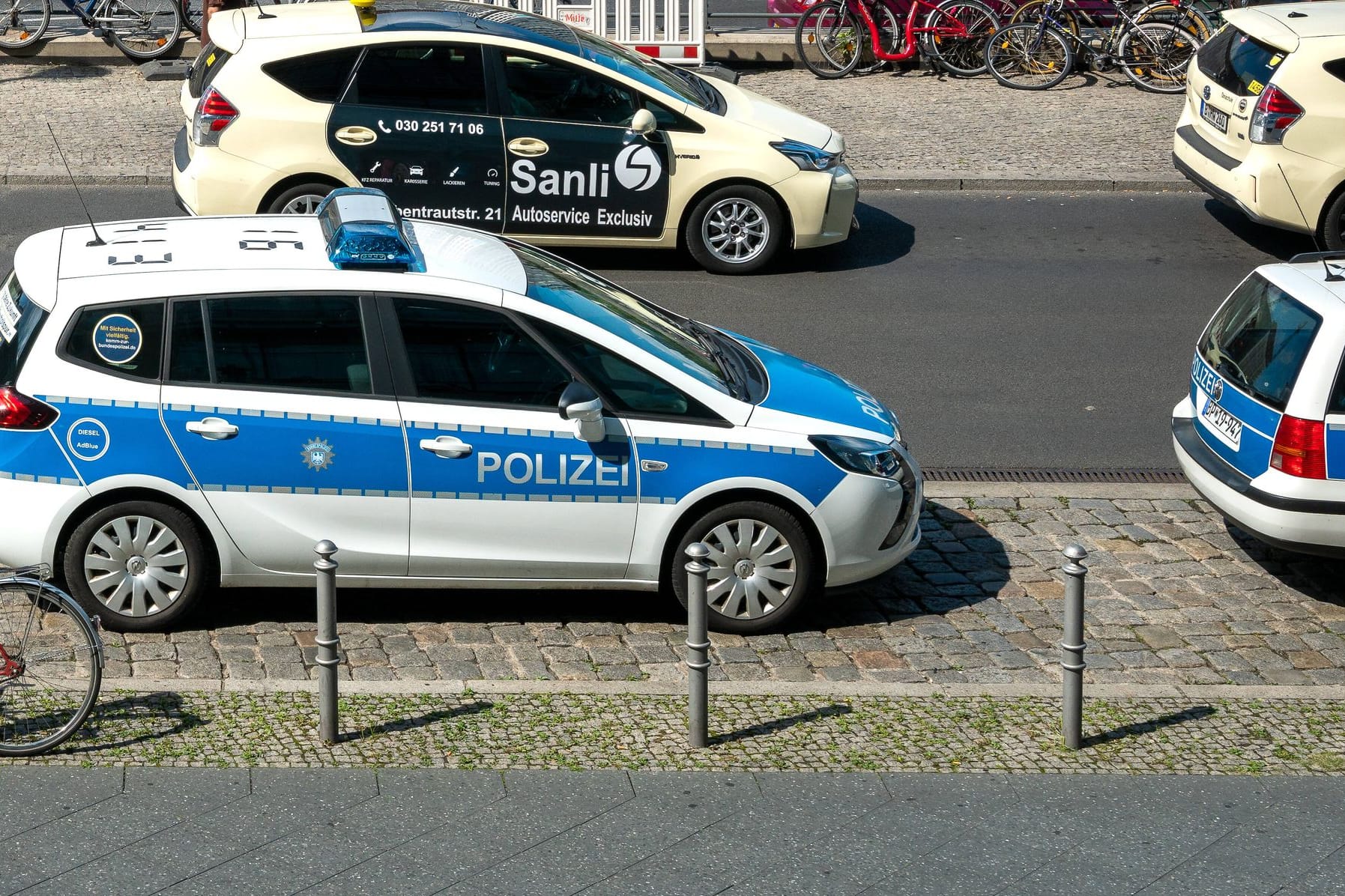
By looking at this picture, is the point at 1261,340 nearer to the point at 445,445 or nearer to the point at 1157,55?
the point at 445,445

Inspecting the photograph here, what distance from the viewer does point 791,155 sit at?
12469 millimetres

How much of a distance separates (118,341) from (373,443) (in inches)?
42.8

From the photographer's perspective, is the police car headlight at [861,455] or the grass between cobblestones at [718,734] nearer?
the grass between cobblestones at [718,734]

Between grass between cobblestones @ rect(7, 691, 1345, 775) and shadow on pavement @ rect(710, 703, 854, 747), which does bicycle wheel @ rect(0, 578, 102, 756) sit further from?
shadow on pavement @ rect(710, 703, 854, 747)

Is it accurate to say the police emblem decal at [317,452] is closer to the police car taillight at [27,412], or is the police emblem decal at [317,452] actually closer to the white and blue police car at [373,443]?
the white and blue police car at [373,443]

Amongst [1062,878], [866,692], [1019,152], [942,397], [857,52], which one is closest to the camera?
[1062,878]

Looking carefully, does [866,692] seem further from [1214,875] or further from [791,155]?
[791,155]

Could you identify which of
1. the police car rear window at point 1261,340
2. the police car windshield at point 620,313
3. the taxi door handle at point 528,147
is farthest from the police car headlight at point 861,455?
the taxi door handle at point 528,147

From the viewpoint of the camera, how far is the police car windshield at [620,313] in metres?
7.18

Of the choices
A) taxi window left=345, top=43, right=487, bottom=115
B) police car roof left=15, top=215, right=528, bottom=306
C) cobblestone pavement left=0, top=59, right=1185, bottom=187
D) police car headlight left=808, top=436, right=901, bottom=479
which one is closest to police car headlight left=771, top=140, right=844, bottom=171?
taxi window left=345, top=43, right=487, bottom=115

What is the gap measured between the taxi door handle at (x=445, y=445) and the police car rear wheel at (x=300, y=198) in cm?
569

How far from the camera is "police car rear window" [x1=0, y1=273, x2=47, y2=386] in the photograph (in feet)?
22.0

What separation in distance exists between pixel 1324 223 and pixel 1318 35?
56.2 inches

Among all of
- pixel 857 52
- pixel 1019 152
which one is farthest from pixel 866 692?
pixel 857 52
